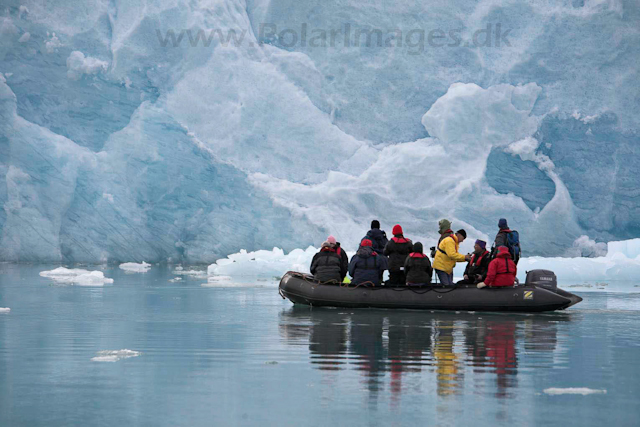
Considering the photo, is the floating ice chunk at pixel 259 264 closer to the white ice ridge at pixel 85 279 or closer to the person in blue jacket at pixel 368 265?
the white ice ridge at pixel 85 279

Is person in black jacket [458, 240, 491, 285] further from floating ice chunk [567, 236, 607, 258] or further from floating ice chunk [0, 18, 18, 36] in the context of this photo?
floating ice chunk [0, 18, 18, 36]

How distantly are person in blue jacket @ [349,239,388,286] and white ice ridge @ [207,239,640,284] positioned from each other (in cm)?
745

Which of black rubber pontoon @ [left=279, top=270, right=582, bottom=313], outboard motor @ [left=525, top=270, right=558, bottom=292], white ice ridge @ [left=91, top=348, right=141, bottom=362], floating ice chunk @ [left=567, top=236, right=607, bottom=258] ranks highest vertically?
floating ice chunk @ [left=567, top=236, right=607, bottom=258]

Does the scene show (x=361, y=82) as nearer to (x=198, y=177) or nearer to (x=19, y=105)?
(x=198, y=177)

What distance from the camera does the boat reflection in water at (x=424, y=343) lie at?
584 centimetres

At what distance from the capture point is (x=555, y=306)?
36.3 feet

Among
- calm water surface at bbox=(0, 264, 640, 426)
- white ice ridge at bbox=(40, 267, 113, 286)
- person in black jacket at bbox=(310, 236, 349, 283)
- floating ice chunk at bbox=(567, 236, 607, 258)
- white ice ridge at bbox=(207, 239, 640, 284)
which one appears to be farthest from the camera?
floating ice chunk at bbox=(567, 236, 607, 258)

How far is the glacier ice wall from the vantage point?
2397 centimetres

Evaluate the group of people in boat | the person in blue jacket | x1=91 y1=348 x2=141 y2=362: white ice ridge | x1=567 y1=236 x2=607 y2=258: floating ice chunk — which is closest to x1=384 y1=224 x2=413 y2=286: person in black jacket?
the group of people in boat

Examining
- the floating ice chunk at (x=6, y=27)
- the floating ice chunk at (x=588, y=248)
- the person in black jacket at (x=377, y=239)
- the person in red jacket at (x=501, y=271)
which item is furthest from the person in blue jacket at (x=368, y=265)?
the floating ice chunk at (x=6, y=27)

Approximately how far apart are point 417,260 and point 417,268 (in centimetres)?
11

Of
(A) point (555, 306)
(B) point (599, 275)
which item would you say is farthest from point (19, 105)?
(A) point (555, 306)

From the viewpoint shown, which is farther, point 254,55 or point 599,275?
point 254,55

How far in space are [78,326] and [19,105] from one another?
18.2 meters
